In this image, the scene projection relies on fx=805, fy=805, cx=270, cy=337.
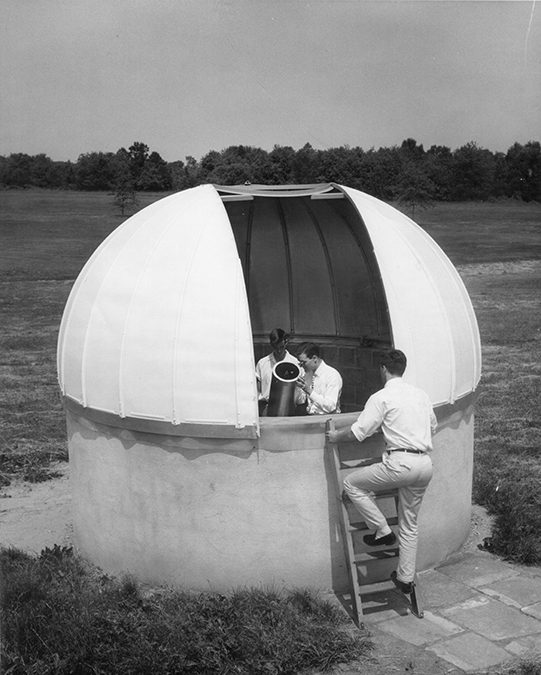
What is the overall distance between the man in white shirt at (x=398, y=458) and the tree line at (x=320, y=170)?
33.9 m

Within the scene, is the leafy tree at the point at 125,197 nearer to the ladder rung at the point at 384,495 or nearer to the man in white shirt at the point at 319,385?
the man in white shirt at the point at 319,385

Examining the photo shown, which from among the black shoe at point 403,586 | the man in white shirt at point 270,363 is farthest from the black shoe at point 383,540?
the man in white shirt at point 270,363

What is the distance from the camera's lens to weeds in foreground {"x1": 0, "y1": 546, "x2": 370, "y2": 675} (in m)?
6.57

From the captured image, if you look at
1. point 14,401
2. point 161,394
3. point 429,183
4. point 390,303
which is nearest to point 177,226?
point 161,394

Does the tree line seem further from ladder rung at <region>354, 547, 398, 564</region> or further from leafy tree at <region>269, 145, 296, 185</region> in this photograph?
ladder rung at <region>354, 547, 398, 564</region>

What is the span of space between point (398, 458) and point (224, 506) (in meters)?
1.74

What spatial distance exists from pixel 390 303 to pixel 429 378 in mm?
859

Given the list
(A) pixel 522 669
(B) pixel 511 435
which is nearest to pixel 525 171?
(B) pixel 511 435

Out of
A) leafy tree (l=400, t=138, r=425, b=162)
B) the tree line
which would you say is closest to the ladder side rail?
the tree line

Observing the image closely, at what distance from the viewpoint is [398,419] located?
7.22 meters

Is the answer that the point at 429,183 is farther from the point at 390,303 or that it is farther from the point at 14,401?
the point at 390,303

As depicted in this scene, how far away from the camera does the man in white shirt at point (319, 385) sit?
28.6ft

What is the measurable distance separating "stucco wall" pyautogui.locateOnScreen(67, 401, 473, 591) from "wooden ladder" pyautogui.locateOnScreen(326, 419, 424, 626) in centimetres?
14

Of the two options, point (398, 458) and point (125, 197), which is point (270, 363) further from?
point (125, 197)
